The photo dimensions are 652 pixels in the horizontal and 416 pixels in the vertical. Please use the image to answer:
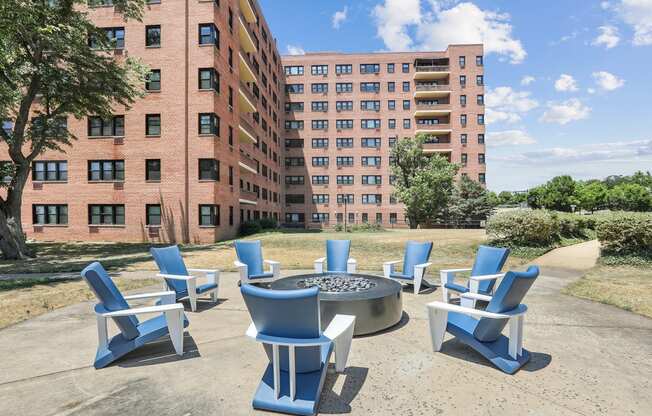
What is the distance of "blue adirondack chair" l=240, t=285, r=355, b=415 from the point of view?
331 cm

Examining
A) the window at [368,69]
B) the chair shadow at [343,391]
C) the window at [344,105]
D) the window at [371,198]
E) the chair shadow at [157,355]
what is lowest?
the chair shadow at [343,391]

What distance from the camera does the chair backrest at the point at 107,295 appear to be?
4344 millimetres

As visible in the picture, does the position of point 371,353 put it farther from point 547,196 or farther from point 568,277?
point 547,196

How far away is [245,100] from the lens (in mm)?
32656

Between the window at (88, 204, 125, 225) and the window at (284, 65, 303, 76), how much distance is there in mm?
38571

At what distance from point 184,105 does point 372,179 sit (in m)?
33.7

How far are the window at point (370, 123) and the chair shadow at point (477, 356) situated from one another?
169 ft

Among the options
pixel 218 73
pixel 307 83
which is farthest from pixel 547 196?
pixel 218 73

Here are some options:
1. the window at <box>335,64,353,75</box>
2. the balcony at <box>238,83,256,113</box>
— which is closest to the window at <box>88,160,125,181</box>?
the balcony at <box>238,83,256,113</box>

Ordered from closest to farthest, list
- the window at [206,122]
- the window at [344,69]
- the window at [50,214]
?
1. the window at [206,122]
2. the window at [50,214]
3. the window at [344,69]

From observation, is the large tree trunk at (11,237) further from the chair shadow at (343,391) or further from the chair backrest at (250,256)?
the chair shadow at (343,391)

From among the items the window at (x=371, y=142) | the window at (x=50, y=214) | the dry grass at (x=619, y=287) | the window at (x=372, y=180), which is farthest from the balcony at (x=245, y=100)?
the dry grass at (x=619, y=287)

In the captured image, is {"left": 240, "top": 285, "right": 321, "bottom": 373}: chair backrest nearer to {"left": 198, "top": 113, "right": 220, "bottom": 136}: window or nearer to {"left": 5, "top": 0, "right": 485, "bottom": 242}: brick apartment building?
{"left": 5, "top": 0, "right": 485, "bottom": 242}: brick apartment building

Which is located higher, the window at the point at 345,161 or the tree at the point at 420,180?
the window at the point at 345,161
